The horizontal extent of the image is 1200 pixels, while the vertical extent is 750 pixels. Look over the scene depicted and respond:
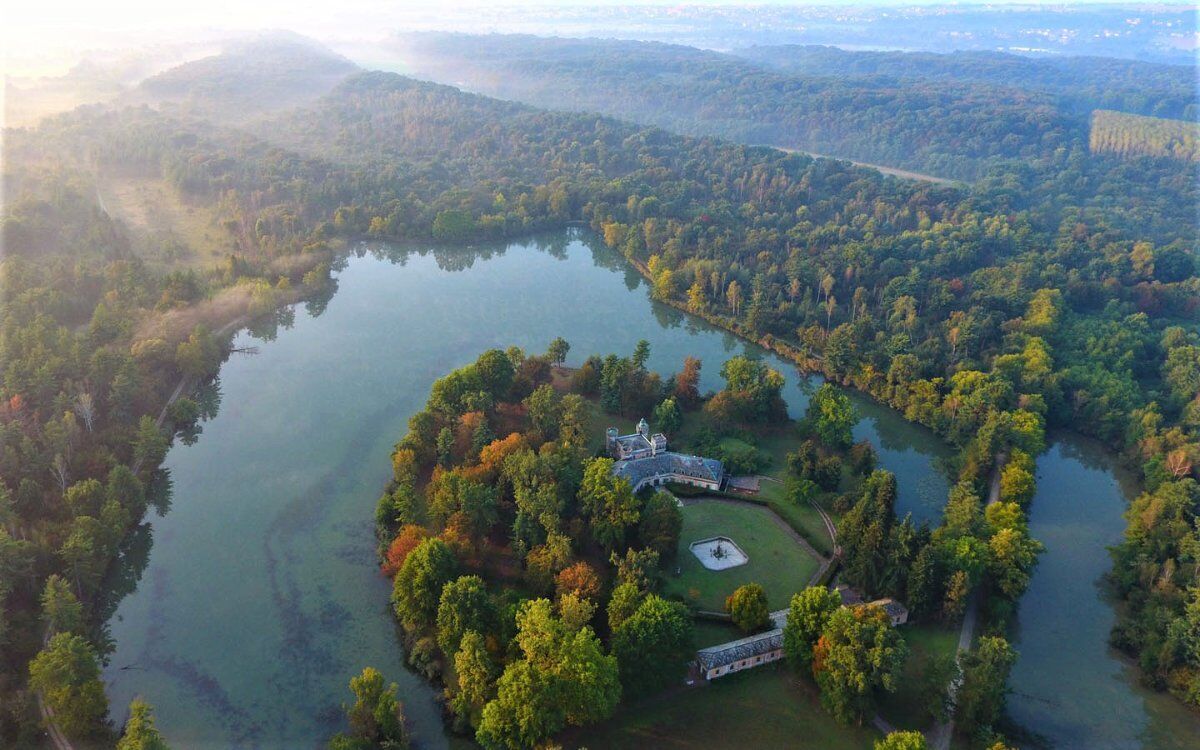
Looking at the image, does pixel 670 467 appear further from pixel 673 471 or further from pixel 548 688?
pixel 548 688

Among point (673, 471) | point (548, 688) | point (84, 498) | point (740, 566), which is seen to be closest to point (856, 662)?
point (740, 566)

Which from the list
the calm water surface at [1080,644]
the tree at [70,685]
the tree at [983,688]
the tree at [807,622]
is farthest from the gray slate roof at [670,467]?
the tree at [70,685]

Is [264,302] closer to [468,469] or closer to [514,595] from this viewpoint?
[468,469]

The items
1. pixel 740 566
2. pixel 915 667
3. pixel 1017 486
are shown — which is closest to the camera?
pixel 915 667

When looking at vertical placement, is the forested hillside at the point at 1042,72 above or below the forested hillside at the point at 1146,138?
above

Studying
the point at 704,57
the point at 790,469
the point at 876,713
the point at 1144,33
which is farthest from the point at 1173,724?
the point at 1144,33

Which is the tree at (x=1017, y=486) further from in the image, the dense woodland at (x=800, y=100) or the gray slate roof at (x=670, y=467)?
the dense woodland at (x=800, y=100)
